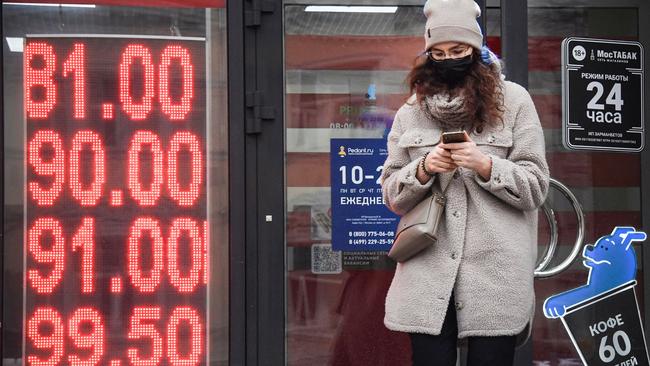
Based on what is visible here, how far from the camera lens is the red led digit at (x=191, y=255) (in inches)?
191

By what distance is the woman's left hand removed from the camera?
2.98m

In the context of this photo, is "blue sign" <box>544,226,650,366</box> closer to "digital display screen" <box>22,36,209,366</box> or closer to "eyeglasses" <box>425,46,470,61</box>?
"digital display screen" <box>22,36,209,366</box>

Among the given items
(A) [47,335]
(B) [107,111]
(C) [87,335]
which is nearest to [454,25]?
(B) [107,111]

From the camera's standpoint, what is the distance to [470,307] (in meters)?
3.06

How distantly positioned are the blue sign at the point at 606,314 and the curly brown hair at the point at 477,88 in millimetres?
2248

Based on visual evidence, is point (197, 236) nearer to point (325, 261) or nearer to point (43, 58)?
point (325, 261)

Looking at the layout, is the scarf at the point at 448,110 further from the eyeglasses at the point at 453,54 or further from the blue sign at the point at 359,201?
the blue sign at the point at 359,201

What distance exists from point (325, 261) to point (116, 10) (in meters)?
1.63

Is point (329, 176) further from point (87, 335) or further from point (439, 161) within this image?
point (439, 161)

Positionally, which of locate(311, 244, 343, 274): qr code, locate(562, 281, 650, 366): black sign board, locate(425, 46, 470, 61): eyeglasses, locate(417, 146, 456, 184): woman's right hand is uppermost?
locate(425, 46, 470, 61): eyeglasses

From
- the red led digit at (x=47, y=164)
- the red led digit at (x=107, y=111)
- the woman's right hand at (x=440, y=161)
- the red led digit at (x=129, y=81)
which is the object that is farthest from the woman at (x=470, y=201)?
the red led digit at (x=47, y=164)

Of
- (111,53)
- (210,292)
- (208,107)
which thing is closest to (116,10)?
(111,53)

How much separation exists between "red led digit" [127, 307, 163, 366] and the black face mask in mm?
2267

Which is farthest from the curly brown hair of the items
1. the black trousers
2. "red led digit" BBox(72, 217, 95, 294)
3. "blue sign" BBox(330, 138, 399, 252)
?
"red led digit" BBox(72, 217, 95, 294)
